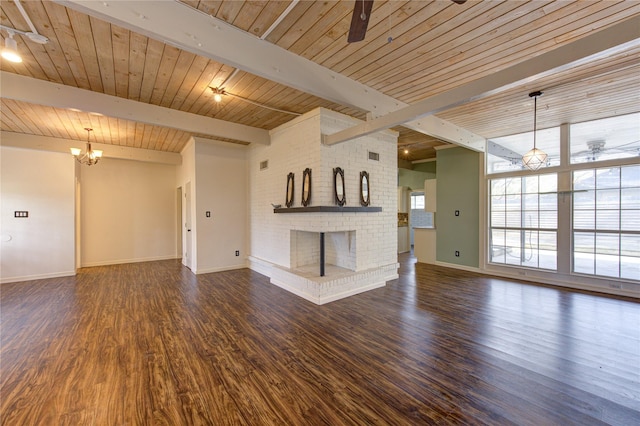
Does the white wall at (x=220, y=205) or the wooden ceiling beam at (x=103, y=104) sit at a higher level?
the wooden ceiling beam at (x=103, y=104)

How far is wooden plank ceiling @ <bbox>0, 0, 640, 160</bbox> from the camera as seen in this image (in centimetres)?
218

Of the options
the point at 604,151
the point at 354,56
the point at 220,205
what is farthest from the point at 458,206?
the point at 220,205

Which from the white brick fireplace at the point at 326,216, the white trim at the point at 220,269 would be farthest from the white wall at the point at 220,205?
the white brick fireplace at the point at 326,216

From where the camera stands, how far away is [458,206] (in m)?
6.54

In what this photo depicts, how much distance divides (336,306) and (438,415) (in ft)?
6.94

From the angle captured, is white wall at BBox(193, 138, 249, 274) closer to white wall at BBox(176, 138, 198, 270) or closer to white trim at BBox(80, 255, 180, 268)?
white wall at BBox(176, 138, 198, 270)

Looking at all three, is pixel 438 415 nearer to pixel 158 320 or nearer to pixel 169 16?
pixel 158 320

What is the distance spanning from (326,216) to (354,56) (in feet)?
7.43

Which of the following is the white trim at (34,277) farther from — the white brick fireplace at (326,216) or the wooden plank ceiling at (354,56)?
the white brick fireplace at (326,216)

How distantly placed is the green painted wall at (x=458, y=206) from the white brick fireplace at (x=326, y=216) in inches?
87.6

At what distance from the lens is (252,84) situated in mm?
3387

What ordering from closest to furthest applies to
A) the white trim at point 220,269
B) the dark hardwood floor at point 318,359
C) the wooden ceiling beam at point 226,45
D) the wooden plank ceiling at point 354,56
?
the dark hardwood floor at point 318,359 → the wooden ceiling beam at point 226,45 → the wooden plank ceiling at point 354,56 → the white trim at point 220,269

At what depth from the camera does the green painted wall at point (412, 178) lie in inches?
358

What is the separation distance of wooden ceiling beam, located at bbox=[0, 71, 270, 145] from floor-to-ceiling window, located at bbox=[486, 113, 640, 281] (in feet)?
20.0
